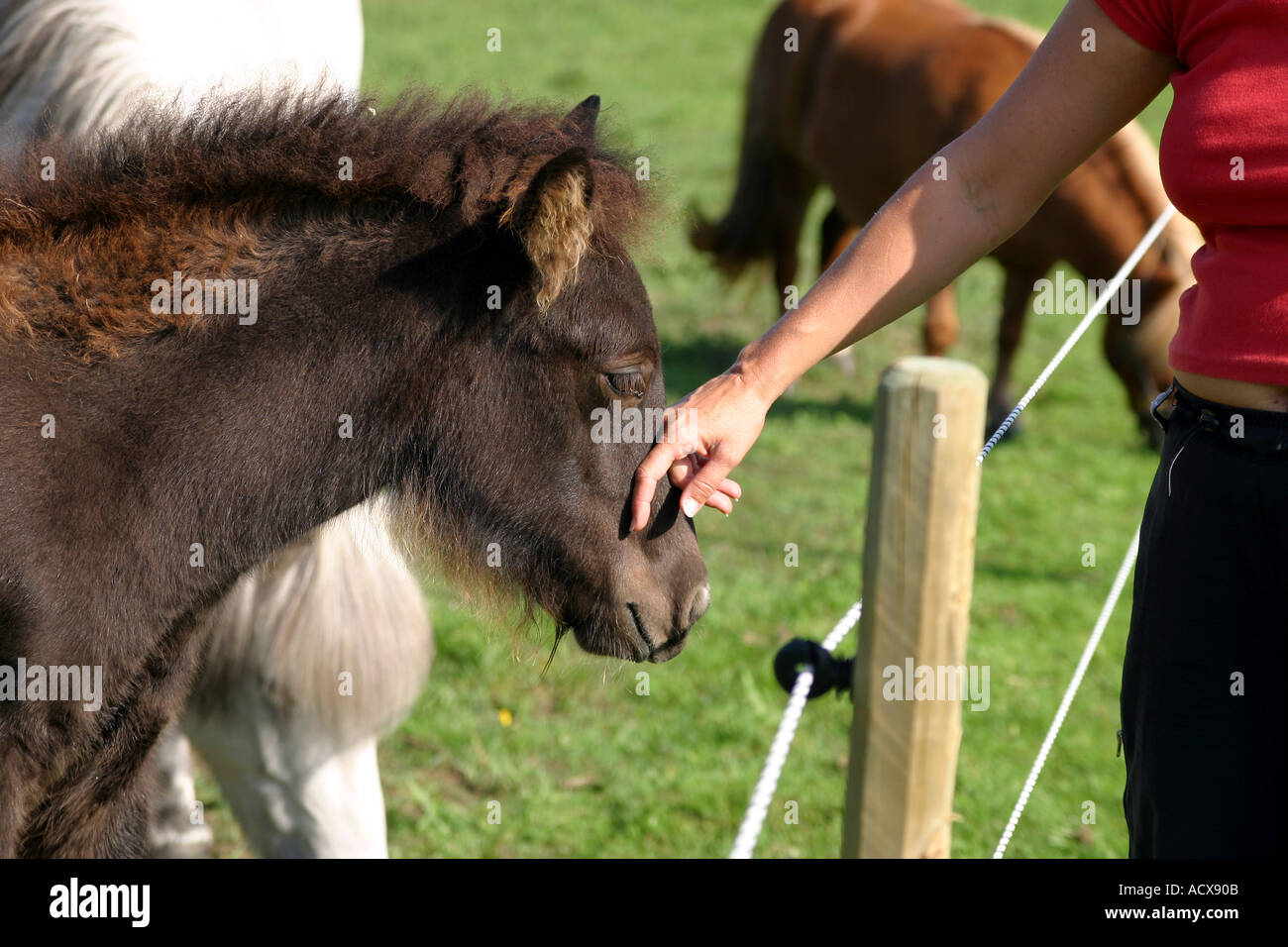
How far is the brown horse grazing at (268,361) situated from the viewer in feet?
7.41

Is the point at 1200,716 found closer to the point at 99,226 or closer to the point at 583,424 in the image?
the point at 583,424

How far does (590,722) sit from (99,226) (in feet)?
10.6

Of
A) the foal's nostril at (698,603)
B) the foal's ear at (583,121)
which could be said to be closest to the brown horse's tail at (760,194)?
the foal's ear at (583,121)

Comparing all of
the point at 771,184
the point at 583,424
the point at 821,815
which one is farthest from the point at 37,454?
the point at 771,184

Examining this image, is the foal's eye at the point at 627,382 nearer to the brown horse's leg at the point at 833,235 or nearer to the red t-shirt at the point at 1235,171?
the red t-shirt at the point at 1235,171

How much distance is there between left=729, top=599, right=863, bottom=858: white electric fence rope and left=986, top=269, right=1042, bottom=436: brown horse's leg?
6.01 m

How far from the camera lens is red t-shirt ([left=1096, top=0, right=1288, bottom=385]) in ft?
5.65

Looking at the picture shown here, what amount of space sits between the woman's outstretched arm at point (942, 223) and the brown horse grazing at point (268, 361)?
0.20 m

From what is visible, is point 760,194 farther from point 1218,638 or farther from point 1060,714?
point 1218,638

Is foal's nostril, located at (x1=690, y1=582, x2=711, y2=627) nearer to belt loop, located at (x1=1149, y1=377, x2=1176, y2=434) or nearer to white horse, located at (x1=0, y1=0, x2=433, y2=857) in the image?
white horse, located at (x1=0, y1=0, x2=433, y2=857)

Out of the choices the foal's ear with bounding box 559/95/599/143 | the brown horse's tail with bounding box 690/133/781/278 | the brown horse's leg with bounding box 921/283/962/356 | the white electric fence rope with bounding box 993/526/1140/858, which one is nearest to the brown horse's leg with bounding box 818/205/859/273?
the brown horse's tail with bounding box 690/133/781/278

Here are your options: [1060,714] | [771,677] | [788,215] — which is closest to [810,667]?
[1060,714]
